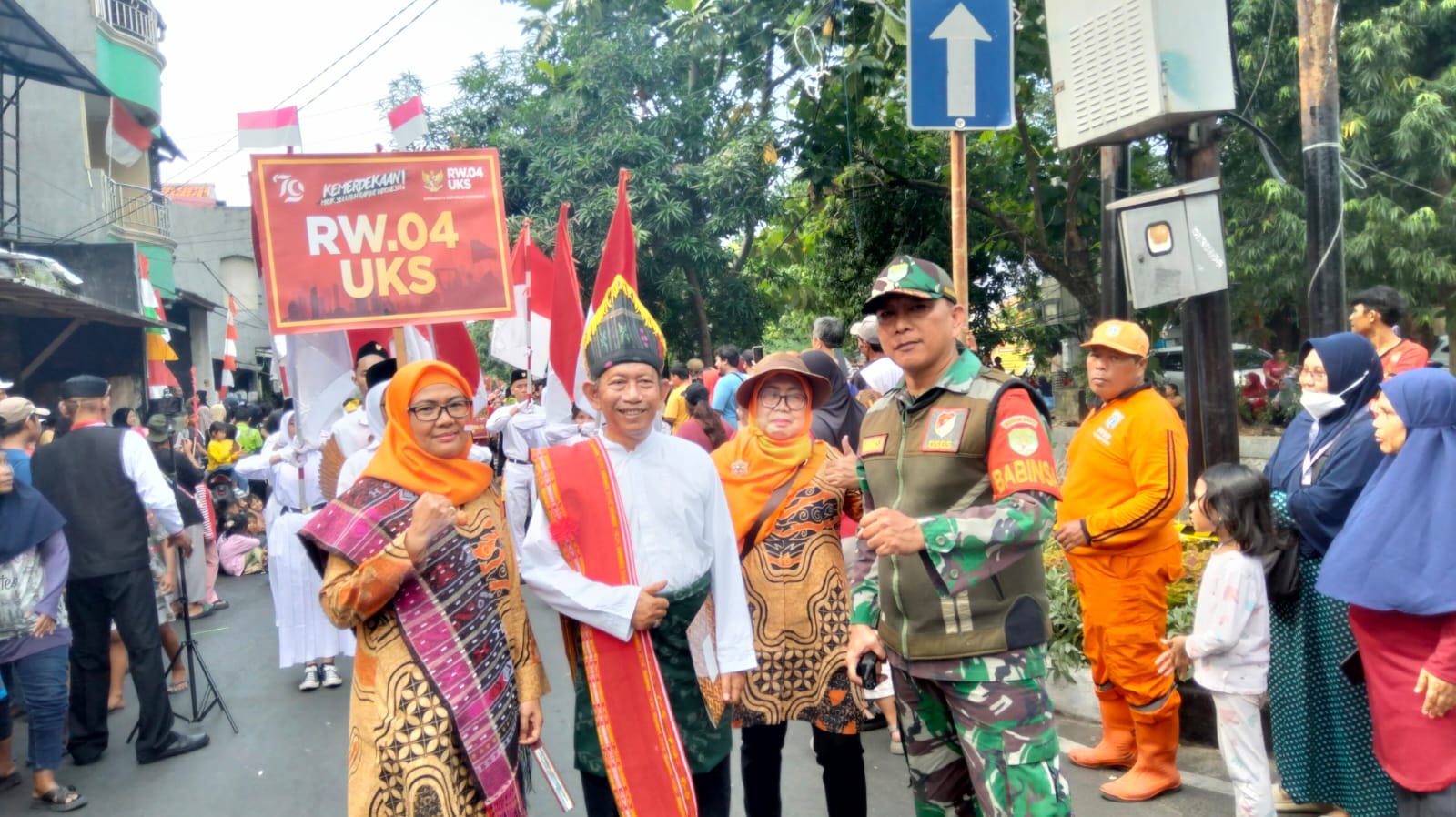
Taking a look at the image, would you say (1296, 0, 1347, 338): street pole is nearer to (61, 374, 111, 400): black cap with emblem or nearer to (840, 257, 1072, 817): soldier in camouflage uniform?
(840, 257, 1072, 817): soldier in camouflage uniform

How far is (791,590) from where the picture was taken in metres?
3.60

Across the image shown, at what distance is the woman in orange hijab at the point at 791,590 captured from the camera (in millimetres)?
3525

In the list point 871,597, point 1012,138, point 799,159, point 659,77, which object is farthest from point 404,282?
point 659,77

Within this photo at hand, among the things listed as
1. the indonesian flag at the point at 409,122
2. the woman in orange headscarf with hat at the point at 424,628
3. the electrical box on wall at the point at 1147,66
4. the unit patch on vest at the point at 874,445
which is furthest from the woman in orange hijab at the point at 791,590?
the indonesian flag at the point at 409,122

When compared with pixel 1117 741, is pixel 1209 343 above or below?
above

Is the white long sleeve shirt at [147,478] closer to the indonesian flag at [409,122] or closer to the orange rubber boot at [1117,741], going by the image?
the indonesian flag at [409,122]

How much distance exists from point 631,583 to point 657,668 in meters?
0.26

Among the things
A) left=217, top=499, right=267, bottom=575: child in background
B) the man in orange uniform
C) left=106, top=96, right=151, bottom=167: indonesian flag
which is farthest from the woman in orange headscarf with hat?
left=106, top=96, right=151, bottom=167: indonesian flag

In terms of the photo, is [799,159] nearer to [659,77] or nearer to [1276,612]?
[659,77]

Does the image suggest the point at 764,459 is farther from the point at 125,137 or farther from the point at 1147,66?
the point at 125,137

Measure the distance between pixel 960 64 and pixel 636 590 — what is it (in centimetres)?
315

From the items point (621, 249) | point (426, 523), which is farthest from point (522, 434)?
point (426, 523)

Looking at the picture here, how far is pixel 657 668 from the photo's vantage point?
2.88 m

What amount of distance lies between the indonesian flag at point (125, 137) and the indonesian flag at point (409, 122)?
15.0m
